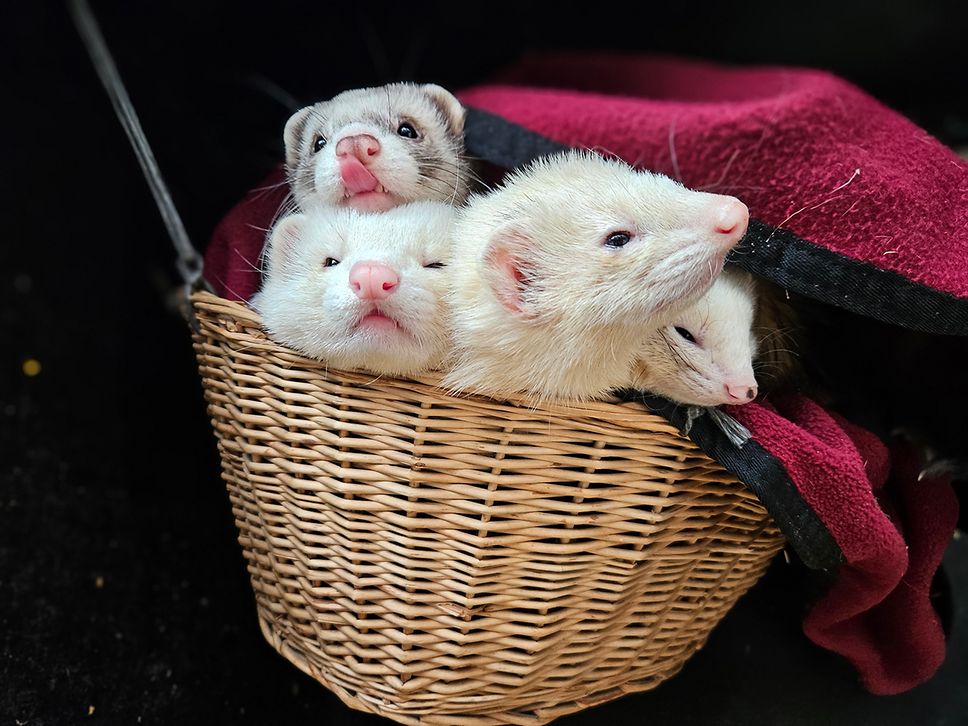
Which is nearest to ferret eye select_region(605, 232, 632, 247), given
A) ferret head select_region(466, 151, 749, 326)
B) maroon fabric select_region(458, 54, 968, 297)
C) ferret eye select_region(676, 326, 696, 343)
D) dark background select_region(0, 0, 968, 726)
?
ferret head select_region(466, 151, 749, 326)

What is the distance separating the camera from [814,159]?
909mm

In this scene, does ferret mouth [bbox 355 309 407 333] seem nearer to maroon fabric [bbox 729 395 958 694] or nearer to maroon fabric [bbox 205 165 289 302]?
maroon fabric [bbox 205 165 289 302]

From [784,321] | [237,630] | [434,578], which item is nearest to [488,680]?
[434,578]

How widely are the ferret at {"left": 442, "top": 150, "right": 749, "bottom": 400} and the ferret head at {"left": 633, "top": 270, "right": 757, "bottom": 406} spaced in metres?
0.02

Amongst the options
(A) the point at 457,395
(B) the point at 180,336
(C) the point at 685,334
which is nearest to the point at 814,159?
(C) the point at 685,334

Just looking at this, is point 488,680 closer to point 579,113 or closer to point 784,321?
point 784,321

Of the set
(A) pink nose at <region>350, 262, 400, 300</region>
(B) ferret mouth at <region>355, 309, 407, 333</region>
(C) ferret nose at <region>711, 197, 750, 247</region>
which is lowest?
(B) ferret mouth at <region>355, 309, 407, 333</region>

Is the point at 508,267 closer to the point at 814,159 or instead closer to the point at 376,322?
the point at 376,322

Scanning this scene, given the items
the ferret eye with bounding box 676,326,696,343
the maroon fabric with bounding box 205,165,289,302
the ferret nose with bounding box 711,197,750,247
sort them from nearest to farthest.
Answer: the ferret nose with bounding box 711,197,750,247 → the ferret eye with bounding box 676,326,696,343 → the maroon fabric with bounding box 205,165,289,302

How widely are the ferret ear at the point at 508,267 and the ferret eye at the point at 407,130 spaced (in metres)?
0.26

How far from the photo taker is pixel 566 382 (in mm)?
771

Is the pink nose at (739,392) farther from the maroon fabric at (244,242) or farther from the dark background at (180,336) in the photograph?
the maroon fabric at (244,242)

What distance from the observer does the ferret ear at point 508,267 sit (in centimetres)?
77

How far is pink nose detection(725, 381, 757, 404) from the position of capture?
2.57 ft
